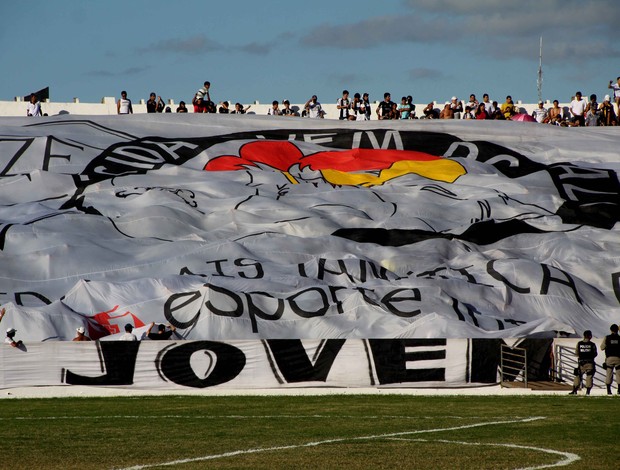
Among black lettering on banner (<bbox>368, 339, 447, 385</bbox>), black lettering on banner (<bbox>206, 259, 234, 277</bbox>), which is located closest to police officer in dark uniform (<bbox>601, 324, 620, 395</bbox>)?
black lettering on banner (<bbox>368, 339, 447, 385</bbox>)

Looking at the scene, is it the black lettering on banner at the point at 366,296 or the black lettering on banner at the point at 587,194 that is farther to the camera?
the black lettering on banner at the point at 587,194

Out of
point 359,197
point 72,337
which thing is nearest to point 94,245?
point 72,337

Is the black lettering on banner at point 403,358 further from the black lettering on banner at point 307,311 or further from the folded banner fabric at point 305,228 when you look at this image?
the black lettering on banner at point 307,311

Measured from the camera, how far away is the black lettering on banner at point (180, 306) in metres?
29.2

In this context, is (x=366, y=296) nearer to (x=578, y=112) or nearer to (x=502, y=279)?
(x=502, y=279)

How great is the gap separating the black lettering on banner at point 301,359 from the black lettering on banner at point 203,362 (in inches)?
32.5

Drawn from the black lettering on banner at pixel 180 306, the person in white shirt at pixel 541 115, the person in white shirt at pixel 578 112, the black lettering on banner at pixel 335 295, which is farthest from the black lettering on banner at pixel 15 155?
the person in white shirt at pixel 578 112

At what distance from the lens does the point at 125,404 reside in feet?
68.4

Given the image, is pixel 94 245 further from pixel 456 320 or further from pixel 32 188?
pixel 456 320

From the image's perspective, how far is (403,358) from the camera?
2500 centimetres

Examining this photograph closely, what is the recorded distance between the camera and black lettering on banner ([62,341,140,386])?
24.6 metres

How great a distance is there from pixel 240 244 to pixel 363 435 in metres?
19.7

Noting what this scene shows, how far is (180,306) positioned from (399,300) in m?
6.24

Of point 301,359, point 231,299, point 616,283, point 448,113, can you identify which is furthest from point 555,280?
point 448,113
